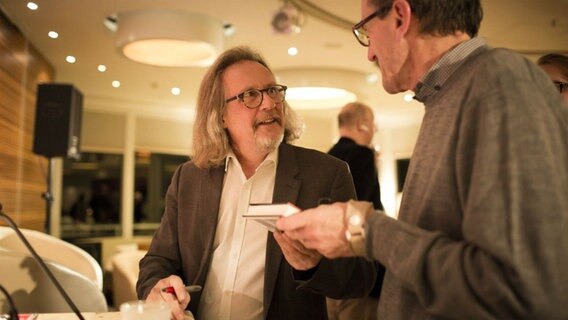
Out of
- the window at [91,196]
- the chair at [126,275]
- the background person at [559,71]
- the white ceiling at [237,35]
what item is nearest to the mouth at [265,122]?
the background person at [559,71]

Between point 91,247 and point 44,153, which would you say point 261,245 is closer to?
point 44,153

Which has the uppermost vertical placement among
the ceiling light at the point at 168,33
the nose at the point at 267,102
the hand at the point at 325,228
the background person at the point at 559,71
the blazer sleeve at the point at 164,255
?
the ceiling light at the point at 168,33

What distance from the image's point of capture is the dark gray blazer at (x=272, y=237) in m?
1.50

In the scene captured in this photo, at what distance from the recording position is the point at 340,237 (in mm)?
906

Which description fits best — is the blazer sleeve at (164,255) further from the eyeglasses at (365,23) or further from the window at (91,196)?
the window at (91,196)

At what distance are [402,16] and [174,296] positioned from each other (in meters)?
0.98

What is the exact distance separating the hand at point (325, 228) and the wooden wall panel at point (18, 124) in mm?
4106

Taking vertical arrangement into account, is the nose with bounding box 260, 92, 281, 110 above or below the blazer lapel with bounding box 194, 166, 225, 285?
above

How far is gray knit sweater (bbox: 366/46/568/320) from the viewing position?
0.71 meters

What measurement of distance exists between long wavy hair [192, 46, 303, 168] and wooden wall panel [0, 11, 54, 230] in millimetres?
3198

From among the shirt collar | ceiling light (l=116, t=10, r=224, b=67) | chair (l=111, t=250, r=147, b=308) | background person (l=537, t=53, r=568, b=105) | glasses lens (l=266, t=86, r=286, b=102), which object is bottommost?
chair (l=111, t=250, r=147, b=308)

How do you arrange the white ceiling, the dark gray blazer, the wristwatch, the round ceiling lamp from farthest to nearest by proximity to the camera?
the round ceiling lamp < the white ceiling < the dark gray blazer < the wristwatch

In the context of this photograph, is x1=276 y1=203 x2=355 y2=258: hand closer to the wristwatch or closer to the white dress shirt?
the wristwatch

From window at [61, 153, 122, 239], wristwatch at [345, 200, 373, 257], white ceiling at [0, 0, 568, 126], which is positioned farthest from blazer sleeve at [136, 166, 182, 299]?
window at [61, 153, 122, 239]
